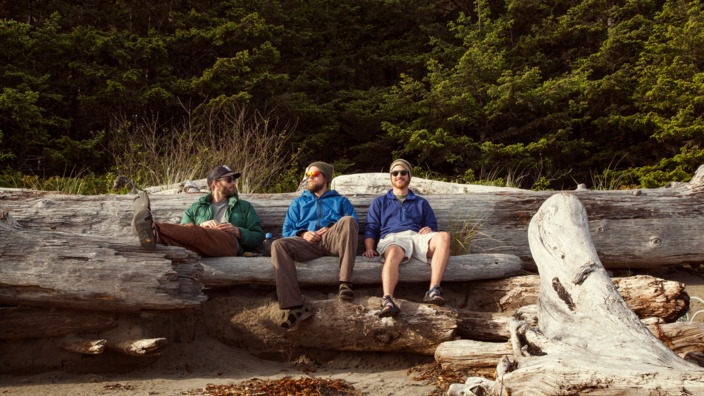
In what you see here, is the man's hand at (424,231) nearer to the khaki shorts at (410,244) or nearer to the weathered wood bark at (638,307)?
the khaki shorts at (410,244)

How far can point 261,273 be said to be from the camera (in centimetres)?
464

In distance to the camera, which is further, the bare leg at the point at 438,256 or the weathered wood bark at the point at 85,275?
the bare leg at the point at 438,256

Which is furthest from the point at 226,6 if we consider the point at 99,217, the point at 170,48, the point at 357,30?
the point at 99,217

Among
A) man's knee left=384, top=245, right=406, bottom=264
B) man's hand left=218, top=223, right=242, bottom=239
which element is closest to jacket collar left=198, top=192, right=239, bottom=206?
man's hand left=218, top=223, right=242, bottom=239

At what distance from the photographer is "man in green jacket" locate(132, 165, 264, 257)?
13.5 feet

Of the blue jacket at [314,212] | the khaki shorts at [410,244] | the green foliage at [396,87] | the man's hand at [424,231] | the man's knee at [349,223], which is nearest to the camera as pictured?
the man's knee at [349,223]

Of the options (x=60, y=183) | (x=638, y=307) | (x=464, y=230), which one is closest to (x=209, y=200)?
(x=464, y=230)

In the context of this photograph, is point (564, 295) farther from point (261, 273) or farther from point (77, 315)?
point (77, 315)

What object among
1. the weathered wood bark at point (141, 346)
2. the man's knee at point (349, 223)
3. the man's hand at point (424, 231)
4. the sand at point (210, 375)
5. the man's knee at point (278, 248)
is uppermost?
the man's knee at point (349, 223)

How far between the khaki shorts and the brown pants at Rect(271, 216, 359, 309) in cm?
42

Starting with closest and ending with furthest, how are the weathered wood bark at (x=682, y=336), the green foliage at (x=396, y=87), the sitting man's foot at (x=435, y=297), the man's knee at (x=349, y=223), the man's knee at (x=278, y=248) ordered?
the weathered wood bark at (x=682, y=336)
the sitting man's foot at (x=435, y=297)
the man's knee at (x=278, y=248)
the man's knee at (x=349, y=223)
the green foliage at (x=396, y=87)

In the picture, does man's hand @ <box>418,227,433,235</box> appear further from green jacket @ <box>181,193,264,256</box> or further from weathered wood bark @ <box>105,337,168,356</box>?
weathered wood bark @ <box>105,337,168,356</box>

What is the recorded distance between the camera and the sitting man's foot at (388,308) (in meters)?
4.15

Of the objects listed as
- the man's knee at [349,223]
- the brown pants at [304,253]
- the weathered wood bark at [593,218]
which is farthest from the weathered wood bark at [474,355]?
the weathered wood bark at [593,218]
